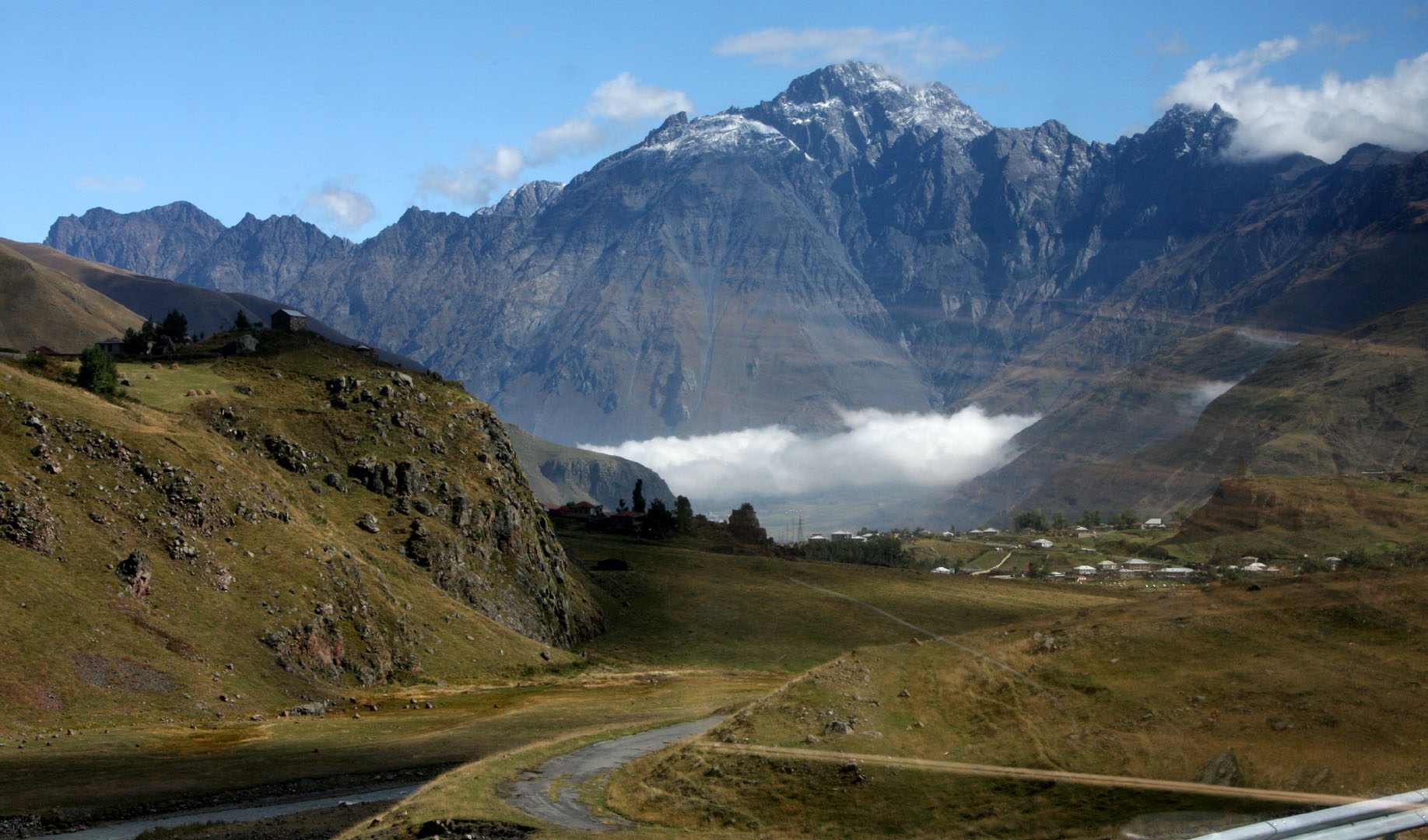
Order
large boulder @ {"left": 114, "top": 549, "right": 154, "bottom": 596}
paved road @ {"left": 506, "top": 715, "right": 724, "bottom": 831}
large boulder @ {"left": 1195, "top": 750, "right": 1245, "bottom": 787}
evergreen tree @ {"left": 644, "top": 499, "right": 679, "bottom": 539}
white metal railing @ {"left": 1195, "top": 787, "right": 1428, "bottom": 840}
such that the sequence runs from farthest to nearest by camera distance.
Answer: evergreen tree @ {"left": 644, "top": 499, "right": 679, "bottom": 539}, large boulder @ {"left": 114, "top": 549, "right": 154, "bottom": 596}, paved road @ {"left": 506, "top": 715, "right": 724, "bottom": 831}, large boulder @ {"left": 1195, "top": 750, "right": 1245, "bottom": 787}, white metal railing @ {"left": 1195, "top": 787, "right": 1428, "bottom": 840}

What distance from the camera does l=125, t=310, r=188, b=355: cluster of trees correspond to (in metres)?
145

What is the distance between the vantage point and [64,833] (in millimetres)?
39125

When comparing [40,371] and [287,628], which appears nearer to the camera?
[287,628]

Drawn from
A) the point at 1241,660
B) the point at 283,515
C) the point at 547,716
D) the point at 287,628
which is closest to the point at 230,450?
the point at 283,515

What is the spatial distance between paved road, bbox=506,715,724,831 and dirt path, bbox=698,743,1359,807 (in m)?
5.29

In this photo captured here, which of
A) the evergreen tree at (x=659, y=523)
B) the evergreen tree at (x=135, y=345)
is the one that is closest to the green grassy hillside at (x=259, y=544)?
the evergreen tree at (x=135, y=345)

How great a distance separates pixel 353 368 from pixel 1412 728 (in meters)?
123

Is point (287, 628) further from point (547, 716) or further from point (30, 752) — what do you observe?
point (30, 752)

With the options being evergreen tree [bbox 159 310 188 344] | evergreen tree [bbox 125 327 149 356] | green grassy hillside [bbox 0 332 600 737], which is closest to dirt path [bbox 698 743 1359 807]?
green grassy hillside [bbox 0 332 600 737]

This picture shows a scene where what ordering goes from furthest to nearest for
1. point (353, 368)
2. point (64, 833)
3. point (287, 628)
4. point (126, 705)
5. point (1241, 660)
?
Result: point (353, 368), point (287, 628), point (126, 705), point (64, 833), point (1241, 660)

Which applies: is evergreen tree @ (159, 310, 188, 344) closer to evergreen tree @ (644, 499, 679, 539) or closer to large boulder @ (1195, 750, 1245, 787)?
evergreen tree @ (644, 499, 679, 539)

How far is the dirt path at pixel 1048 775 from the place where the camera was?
2094 centimetres

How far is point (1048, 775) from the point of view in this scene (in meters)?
24.2

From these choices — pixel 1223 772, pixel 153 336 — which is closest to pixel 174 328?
pixel 153 336
